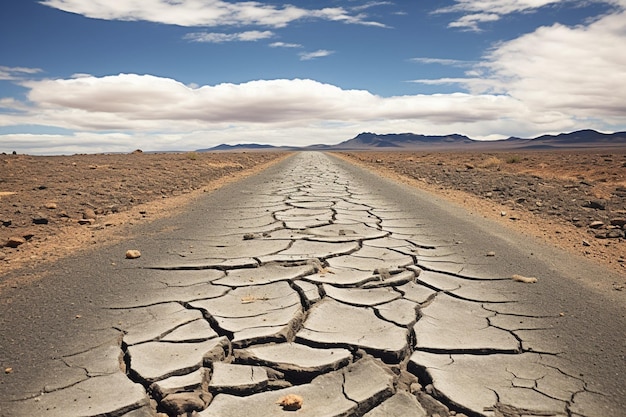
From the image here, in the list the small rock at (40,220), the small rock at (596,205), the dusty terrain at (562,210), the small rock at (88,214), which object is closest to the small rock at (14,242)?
the small rock at (40,220)

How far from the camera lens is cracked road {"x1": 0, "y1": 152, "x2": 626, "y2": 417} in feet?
6.54

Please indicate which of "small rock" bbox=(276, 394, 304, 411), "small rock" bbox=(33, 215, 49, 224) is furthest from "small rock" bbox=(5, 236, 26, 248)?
"small rock" bbox=(276, 394, 304, 411)

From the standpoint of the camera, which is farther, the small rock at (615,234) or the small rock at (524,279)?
the small rock at (615,234)

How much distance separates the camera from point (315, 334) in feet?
8.57

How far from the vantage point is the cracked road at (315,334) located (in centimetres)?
199

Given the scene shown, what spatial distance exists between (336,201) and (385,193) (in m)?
1.85

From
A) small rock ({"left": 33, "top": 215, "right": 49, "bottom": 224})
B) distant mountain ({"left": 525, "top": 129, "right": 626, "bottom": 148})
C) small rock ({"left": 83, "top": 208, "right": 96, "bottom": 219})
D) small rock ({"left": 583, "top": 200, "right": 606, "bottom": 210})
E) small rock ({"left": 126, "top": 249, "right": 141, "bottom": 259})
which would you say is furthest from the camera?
distant mountain ({"left": 525, "top": 129, "right": 626, "bottom": 148})

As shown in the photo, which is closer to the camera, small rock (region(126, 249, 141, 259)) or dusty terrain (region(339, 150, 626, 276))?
small rock (region(126, 249, 141, 259))

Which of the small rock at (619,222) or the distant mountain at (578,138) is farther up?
the distant mountain at (578,138)

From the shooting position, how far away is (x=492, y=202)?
30.0 feet

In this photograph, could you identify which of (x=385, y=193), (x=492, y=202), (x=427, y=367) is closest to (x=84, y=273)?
(x=427, y=367)

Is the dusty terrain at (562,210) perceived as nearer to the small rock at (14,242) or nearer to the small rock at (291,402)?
the small rock at (291,402)

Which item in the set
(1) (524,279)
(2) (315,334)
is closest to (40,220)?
(2) (315,334)

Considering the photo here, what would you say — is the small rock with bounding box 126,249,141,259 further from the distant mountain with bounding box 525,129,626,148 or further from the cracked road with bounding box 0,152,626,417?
the distant mountain with bounding box 525,129,626,148
